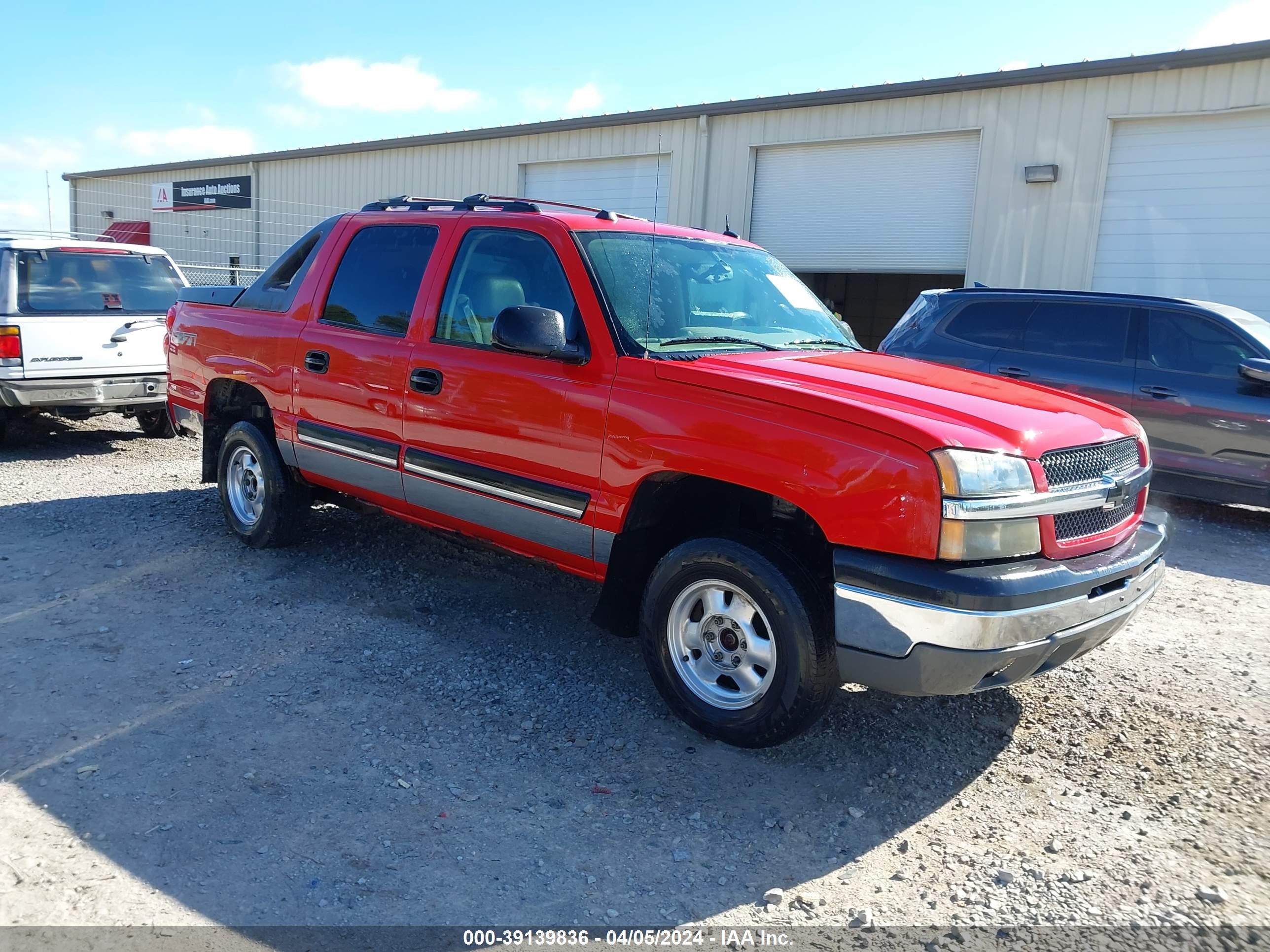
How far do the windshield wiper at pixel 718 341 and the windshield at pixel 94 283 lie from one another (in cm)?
688

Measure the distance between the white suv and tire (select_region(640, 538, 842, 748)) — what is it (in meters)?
6.13

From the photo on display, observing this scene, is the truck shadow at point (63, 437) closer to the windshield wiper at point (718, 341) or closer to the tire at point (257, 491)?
the tire at point (257, 491)

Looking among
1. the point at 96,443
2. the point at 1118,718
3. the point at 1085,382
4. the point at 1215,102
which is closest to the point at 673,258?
the point at 1118,718

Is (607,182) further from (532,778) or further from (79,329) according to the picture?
(532,778)

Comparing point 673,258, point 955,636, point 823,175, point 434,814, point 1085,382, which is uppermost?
point 823,175

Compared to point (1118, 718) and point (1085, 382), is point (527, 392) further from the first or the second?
point (1085, 382)

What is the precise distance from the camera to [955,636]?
3.08m

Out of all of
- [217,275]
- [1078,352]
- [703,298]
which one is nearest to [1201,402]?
[1078,352]

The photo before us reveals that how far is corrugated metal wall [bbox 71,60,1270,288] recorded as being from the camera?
1244 centimetres

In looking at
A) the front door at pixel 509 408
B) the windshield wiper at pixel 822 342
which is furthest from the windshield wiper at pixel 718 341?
the front door at pixel 509 408

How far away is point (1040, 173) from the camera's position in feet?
42.9

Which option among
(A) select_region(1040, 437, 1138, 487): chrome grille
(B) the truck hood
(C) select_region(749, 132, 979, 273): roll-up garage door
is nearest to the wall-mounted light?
(C) select_region(749, 132, 979, 273): roll-up garage door

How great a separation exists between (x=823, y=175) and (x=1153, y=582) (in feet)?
41.1

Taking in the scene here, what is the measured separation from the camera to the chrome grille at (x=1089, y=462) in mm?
3387
